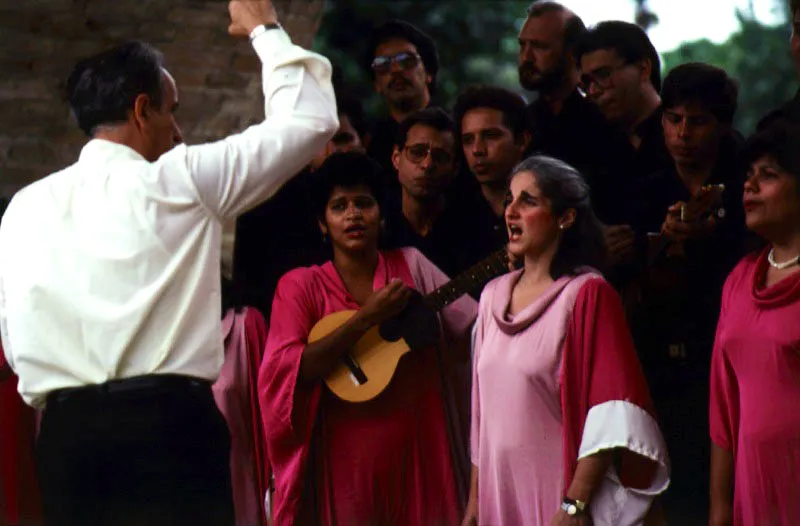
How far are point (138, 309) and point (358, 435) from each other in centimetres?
143

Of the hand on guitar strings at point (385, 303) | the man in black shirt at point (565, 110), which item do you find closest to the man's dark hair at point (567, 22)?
the man in black shirt at point (565, 110)

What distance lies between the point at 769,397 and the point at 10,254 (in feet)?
6.38

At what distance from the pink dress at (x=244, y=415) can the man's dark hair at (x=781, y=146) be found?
1.96m

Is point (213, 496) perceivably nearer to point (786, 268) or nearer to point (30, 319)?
point (30, 319)

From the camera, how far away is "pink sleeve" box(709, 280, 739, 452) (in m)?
4.45

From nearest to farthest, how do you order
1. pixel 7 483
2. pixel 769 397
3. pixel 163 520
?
pixel 163 520 < pixel 769 397 < pixel 7 483

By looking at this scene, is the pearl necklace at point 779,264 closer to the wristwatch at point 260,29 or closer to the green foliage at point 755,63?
the wristwatch at point 260,29

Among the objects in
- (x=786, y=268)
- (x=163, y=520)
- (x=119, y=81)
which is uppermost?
(x=119, y=81)

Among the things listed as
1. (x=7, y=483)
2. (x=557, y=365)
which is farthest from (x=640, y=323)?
(x=7, y=483)

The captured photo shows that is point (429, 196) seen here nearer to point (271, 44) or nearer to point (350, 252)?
point (350, 252)

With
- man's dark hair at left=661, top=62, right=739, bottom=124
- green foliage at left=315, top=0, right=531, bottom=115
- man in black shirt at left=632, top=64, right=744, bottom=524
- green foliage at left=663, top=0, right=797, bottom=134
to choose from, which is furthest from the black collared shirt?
green foliage at left=663, top=0, right=797, bottom=134

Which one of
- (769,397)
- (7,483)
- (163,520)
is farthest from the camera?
(7,483)

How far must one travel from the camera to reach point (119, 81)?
4031 mm

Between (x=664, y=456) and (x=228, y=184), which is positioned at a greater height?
(x=228, y=184)
